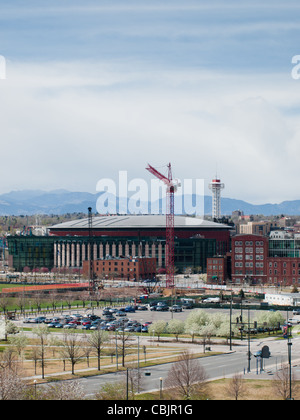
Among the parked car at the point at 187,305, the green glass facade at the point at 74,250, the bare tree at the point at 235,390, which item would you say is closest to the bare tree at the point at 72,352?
the bare tree at the point at 235,390

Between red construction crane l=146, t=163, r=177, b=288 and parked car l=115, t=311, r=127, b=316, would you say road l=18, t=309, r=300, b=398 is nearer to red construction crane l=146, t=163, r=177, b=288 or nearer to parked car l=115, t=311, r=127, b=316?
parked car l=115, t=311, r=127, b=316

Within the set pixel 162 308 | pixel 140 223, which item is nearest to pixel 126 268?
pixel 140 223

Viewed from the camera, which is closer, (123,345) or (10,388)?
(10,388)

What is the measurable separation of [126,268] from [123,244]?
19.4m

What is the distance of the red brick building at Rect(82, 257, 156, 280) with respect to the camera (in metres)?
150

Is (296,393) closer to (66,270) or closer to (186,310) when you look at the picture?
(186,310)

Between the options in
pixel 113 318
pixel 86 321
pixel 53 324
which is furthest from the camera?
pixel 113 318

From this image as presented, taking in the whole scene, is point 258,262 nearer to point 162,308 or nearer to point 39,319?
point 162,308

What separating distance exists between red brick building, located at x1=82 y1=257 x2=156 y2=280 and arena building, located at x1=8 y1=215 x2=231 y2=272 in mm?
7803

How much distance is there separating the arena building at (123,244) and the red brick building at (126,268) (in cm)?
780

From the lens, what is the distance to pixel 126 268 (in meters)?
151

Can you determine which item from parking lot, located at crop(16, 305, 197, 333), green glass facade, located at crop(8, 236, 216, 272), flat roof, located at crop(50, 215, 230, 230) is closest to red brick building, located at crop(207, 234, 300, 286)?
green glass facade, located at crop(8, 236, 216, 272)

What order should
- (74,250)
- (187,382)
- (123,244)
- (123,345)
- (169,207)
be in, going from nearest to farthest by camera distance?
(187,382), (123,345), (169,207), (123,244), (74,250)
